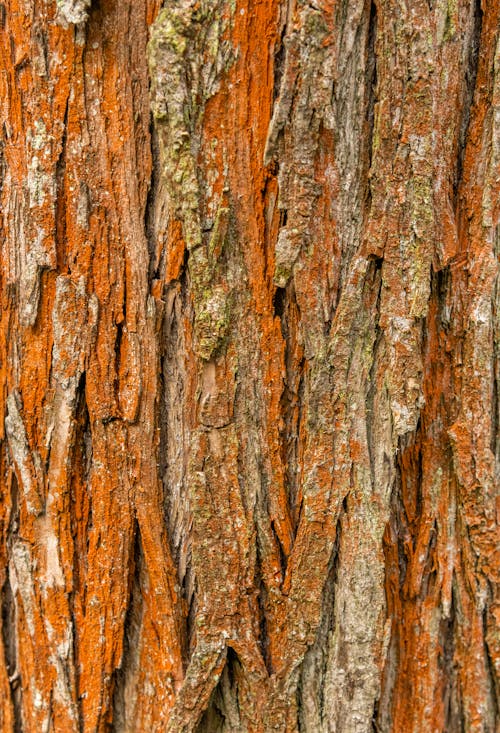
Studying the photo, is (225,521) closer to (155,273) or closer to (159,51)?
(155,273)

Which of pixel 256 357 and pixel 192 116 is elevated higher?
pixel 192 116

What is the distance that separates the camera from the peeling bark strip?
1078 mm

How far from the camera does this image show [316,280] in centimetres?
112

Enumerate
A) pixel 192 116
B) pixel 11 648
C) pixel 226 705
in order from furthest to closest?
pixel 11 648, pixel 226 705, pixel 192 116

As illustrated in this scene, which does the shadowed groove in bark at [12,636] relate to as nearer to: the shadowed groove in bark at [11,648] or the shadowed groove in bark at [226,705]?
the shadowed groove in bark at [11,648]

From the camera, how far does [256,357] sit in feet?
3.74

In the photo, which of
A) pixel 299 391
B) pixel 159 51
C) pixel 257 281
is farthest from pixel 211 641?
pixel 159 51

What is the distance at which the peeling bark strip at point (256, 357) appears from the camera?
1.08 meters

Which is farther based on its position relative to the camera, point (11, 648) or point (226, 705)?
point (11, 648)

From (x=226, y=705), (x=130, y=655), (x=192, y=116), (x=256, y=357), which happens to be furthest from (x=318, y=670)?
(x=192, y=116)

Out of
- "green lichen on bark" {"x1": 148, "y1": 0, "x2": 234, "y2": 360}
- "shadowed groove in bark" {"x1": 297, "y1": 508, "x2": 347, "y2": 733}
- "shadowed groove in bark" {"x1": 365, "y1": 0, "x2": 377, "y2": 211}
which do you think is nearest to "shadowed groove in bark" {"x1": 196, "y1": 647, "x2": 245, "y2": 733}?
"shadowed groove in bark" {"x1": 297, "y1": 508, "x2": 347, "y2": 733}

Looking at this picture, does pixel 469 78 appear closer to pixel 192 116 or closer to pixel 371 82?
pixel 371 82

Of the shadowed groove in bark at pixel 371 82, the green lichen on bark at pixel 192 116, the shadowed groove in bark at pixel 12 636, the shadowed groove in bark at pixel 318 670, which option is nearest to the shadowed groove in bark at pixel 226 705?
the shadowed groove in bark at pixel 318 670

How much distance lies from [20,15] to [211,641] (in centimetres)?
116
